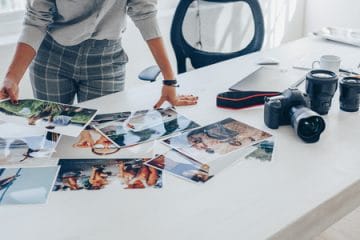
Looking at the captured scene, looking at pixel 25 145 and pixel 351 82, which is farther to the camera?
pixel 351 82

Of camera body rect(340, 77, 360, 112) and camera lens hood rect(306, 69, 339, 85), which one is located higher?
camera lens hood rect(306, 69, 339, 85)

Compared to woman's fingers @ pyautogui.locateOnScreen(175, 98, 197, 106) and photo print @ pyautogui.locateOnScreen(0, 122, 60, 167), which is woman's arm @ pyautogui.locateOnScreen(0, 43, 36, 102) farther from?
woman's fingers @ pyautogui.locateOnScreen(175, 98, 197, 106)

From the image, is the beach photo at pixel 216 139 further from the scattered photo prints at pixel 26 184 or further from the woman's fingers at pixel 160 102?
the scattered photo prints at pixel 26 184

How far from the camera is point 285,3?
11.0 feet

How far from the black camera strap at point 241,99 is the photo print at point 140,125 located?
0.14 meters

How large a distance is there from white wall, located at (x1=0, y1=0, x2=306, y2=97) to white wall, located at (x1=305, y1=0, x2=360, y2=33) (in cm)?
7

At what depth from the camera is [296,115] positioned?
1.22 metres

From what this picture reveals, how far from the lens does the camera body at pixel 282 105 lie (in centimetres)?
125

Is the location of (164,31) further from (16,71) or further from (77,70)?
(16,71)

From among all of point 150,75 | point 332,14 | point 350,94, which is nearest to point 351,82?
point 350,94

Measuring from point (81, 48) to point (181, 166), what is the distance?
2.13 feet

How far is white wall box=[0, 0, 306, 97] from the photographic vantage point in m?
2.26

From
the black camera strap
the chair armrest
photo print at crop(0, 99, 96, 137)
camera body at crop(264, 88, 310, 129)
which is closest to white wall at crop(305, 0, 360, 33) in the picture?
the chair armrest

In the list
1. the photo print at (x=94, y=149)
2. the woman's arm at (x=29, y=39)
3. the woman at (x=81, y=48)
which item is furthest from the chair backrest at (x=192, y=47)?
the photo print at (x=94, y=149)
